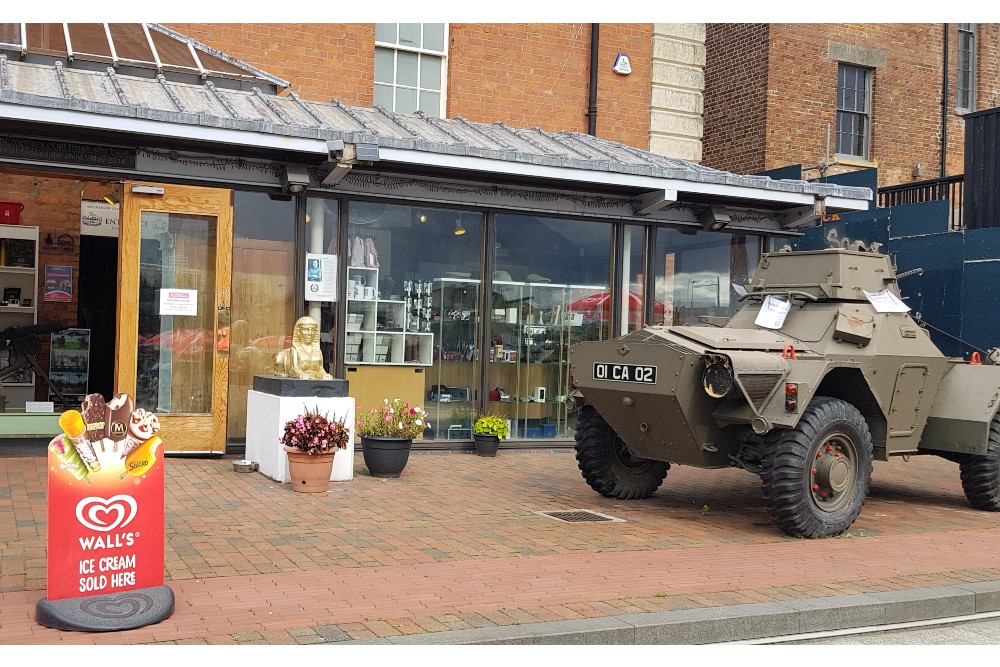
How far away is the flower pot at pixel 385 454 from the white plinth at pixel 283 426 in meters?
0.27

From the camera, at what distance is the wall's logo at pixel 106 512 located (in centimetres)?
544

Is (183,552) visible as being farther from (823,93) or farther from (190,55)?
(823,93)

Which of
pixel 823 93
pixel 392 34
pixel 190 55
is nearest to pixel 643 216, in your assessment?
pixel 392 34

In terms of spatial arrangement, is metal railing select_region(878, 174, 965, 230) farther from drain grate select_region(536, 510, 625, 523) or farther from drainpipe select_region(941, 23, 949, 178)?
drain grate select_region(536, 510, 625, 523)

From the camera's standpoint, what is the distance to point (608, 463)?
9828mm

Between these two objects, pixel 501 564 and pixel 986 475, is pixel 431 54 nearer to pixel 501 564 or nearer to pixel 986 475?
pixel 986 475

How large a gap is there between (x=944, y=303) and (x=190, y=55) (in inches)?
446

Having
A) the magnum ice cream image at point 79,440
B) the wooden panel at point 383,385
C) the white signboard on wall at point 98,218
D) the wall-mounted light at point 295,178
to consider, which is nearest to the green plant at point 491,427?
the wooden panel at point 383,385

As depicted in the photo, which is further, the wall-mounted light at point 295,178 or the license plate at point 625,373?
the wall-mounted light at point 295,178

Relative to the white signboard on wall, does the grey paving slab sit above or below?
below

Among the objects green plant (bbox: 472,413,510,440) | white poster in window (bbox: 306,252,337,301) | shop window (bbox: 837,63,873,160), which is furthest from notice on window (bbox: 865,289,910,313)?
shop window (bbox: 837,63,873,160)

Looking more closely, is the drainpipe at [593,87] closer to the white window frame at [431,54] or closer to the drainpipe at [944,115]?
the white window frame at [431,54]

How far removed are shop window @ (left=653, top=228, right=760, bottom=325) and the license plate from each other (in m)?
5.07

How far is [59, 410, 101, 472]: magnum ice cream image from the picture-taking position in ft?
17.8
